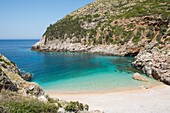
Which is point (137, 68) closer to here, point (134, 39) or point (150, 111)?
point (150, 111)

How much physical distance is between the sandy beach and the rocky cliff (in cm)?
1313

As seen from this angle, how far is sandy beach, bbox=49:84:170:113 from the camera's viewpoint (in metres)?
9.91

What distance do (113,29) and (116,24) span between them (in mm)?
3466

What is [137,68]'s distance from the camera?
24375 mm

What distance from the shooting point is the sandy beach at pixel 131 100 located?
32.5 feet

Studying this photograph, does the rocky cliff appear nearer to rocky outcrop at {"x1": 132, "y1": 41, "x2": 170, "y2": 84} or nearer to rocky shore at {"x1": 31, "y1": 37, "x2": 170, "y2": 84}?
rocky shore at {"x1": 31, "y1": 37, "x2": 170, "y2": 84}

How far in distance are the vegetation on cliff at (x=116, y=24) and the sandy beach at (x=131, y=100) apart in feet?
86.5

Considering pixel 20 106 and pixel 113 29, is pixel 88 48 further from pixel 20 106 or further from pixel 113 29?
pixel 20 106

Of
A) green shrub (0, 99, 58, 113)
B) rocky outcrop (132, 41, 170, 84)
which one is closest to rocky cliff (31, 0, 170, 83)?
rocky outcrop (132, 41, 170, 84)

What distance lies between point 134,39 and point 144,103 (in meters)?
34.9

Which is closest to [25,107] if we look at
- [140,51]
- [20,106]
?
[20,106]

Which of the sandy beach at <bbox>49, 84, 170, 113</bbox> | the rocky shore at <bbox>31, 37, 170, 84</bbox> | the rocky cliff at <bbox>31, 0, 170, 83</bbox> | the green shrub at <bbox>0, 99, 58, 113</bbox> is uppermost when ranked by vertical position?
the rocky cliff at <bbox>31, 0, 170, 83</bbox>

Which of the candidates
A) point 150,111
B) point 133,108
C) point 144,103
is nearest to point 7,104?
point 133,108

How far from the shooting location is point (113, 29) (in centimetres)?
5056
